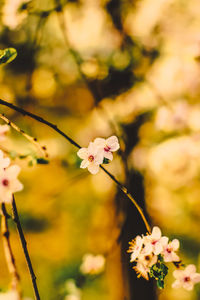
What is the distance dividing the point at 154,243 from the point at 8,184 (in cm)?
35

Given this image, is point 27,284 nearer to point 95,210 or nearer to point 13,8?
point 95,210

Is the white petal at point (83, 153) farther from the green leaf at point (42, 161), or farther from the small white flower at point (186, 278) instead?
the small white flower at point (186, 278)

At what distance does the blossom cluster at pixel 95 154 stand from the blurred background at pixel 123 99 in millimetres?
628

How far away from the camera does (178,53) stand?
2.27 meters

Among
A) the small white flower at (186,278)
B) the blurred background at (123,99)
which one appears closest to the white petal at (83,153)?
the small white flower at (186,278)

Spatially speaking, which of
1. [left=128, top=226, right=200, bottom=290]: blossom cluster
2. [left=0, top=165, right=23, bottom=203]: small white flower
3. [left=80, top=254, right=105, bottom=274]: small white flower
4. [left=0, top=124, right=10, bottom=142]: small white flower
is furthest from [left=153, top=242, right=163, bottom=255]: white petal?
[left=80, top=254, right=105, bottom=274]: small white flower

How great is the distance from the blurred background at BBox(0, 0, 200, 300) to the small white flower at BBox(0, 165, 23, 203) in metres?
0.73

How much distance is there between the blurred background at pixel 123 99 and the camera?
6.80 ft

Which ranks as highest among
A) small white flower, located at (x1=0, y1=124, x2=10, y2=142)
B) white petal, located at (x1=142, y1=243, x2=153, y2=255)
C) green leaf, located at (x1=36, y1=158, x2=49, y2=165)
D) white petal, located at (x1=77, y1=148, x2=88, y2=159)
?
→ small white flower, located at (x1=0, y1=124, x2=10, y2=142)

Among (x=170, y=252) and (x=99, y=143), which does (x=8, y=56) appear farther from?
(x=170, y=252)

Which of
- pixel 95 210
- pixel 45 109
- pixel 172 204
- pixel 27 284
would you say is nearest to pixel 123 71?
pixel 45 109

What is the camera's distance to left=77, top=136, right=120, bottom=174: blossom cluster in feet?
2.48

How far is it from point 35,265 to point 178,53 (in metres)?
2.80

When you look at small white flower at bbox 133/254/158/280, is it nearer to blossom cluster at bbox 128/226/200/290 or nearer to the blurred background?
blossom cluster at bbox 128/226/200/290
